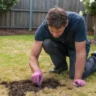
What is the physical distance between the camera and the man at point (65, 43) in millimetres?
3088

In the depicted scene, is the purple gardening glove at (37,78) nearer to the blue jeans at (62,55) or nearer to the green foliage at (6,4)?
the blue jeans at (62,55)

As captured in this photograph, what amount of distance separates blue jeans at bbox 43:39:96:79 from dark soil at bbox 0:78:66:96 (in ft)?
1.10

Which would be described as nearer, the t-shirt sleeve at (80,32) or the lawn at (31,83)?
the lawn at (31,83)

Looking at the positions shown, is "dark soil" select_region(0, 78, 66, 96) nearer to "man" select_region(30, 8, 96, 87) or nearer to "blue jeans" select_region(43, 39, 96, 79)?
"man" select_region(30, 8, 96, 87)

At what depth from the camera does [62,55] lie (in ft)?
12.8

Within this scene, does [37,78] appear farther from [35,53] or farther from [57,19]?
[57,19]

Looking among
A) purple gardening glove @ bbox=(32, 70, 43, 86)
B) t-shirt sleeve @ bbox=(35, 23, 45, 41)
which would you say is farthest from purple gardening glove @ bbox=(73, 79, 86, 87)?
t-shirt sleeve @ bbox=(35, 23, 45, 41)

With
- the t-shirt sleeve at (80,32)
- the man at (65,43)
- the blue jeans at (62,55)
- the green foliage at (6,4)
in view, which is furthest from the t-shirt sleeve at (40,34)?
the green foliage at (6,4)

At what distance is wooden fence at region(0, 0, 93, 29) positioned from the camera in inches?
436

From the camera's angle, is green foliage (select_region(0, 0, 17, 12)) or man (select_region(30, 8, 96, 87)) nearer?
man (select_region(30, 8, 96, 87))

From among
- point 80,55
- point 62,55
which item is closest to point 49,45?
point 62,55

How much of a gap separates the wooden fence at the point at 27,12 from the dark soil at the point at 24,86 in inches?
306

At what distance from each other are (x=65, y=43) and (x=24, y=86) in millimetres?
814

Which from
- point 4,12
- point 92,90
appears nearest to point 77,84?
point 92,90
